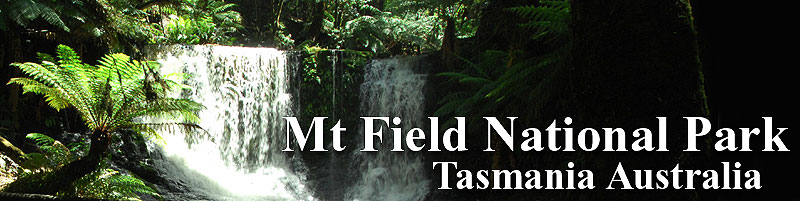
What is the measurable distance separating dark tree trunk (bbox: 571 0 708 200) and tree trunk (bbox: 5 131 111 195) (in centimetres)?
333

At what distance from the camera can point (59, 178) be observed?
3578 mm

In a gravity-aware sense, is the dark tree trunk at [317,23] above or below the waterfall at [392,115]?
above

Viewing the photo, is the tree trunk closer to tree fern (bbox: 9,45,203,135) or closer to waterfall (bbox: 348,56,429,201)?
tree fern (bbox: 9,45,203,135)

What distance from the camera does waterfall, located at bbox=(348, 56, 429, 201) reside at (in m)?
9.77

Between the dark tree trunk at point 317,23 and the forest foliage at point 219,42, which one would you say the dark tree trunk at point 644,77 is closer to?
the forest foliage at point 219,42

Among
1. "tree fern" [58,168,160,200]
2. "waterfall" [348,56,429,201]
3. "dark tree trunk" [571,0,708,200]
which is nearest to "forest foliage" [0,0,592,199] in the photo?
"tree fern" [58,168,160,200]

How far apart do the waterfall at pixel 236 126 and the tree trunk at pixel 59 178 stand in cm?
496

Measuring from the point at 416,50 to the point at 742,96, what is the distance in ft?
44.3

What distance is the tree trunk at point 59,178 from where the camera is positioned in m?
3.58

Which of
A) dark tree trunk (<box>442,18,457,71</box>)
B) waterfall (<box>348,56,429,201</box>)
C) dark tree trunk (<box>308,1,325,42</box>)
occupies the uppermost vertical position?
dark tree trunk (<box>308,1,325,42</box>)

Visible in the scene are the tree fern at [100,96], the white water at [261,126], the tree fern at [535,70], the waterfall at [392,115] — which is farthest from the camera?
the waterfall at [392,115]

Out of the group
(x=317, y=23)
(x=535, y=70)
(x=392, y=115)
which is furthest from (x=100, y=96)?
(x=317, y=23)

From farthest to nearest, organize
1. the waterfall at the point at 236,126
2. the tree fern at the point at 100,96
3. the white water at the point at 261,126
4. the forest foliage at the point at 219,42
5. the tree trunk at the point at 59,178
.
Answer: the white water at the point at 261,126 → the waterfall at the point at 236,126 → the forest foliage at the point at 219,42 → the tree fern at the point at 100,96 → the tree trunk at the point at 59,178

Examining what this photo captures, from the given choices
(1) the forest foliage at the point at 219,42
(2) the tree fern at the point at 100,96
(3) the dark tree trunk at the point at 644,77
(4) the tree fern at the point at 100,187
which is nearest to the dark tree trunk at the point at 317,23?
(1) the forest foliage at the point at 219,42
